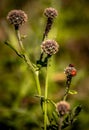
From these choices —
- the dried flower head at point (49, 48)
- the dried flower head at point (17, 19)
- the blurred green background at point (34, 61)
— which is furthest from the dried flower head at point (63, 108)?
the blurred green background at point (34, 61)

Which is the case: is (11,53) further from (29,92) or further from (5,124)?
(5,124)

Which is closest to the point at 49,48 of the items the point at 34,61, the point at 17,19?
the point at 17,19

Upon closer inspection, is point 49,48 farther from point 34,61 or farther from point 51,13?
point 34,61

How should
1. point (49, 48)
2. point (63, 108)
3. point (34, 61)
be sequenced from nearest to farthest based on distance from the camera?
point (63, 108) → point (49, 48) → point (34, 61)

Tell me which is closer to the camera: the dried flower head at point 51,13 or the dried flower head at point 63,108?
the dried flower head at point 63,108

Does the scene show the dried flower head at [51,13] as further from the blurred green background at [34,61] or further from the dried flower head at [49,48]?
the blurred green background at [34,61]

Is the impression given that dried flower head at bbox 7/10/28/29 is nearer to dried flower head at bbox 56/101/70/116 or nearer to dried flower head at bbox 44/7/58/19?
dried flower head at bbox 44/7/58/19

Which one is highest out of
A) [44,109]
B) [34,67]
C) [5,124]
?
[34,67]

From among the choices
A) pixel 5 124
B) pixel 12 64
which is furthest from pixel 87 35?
pixel 5 124

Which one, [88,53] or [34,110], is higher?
[88,53]
